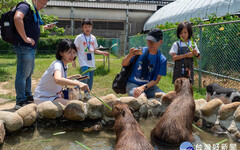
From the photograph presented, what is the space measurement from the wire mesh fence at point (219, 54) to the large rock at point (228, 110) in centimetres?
234

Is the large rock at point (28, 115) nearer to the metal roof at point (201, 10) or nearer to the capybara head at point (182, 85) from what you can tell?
the capybara head at point (182, 85)

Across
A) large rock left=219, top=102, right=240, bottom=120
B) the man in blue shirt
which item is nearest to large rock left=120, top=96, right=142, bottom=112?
the man in blue shirt

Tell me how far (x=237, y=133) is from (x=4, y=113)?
10.3 feet

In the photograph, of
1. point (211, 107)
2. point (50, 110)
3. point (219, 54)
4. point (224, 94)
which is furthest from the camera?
point (219, 54)

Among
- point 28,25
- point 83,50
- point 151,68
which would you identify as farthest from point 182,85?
point 28,25

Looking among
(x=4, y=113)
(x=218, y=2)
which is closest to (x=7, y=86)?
(x=4, y=113)

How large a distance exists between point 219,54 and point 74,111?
473 centimetres

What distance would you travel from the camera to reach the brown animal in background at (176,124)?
2502mm

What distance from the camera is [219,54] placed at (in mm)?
5980

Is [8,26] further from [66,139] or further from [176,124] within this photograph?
[176,124]

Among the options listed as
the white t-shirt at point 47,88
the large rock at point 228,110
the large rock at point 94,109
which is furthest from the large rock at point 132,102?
the large rock at point 228,110

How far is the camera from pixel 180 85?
10.7 feet

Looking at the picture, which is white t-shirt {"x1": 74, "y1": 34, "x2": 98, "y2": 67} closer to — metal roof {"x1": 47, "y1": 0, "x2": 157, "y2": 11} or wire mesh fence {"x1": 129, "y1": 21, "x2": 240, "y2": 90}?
wire mesh fence {"x1": 129, "y1": 21, "x2": 240, "y2": 90}

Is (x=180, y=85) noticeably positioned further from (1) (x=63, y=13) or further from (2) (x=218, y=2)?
(1) (x=63, y=13)
